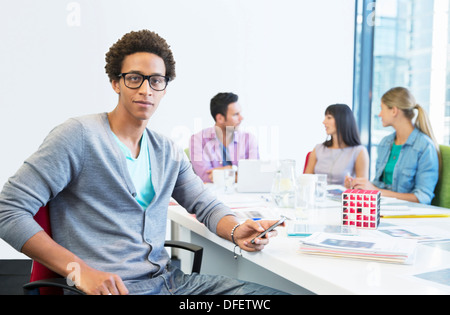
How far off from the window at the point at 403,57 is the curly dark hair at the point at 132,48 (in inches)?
126

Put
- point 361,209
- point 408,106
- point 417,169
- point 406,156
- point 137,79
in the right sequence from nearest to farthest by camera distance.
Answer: point 137,79 → point 361,209 → point 417,169 → point 406,156 → point 408,106

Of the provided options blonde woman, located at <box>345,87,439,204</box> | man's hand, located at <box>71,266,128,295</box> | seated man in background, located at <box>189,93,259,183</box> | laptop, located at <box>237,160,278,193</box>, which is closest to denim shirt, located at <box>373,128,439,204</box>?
blonde woman, located at <box>345,87,439,204</box>

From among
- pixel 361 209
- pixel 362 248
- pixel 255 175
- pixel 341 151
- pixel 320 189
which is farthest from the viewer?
pixel 341 151

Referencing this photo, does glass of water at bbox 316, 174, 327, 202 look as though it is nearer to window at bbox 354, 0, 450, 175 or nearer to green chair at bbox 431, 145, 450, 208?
green chair at bbox 431, 145, 450, 208

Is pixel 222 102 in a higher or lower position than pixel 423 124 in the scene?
higher

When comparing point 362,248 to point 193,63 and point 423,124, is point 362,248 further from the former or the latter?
point 193,63

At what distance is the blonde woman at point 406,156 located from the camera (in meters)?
2.60

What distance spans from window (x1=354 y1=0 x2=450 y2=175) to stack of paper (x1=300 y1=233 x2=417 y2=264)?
121 inches

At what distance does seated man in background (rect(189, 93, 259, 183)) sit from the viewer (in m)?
3.23

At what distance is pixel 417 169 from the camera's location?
8.97 feet

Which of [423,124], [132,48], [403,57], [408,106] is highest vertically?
[403,57]

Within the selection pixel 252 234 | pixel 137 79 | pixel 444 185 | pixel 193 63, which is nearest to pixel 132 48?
pixel 137 79

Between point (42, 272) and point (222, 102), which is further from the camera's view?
point (222, 102)

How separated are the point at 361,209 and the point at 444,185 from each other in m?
1.21
